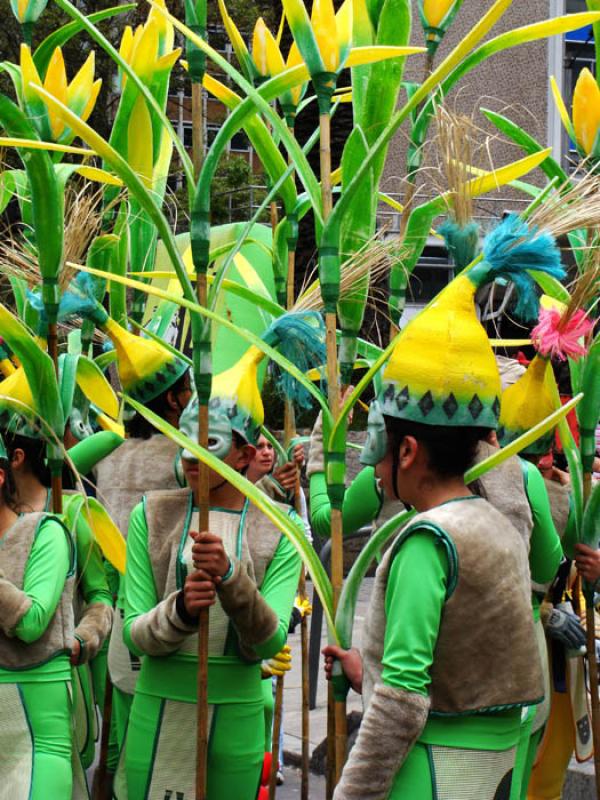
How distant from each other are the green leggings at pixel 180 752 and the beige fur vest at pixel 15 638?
285mm

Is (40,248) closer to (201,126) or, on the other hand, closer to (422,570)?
(201,126)

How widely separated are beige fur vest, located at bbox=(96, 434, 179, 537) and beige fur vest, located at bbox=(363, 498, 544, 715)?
6.12 ft

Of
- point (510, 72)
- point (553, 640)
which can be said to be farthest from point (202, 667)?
point (510, 72)

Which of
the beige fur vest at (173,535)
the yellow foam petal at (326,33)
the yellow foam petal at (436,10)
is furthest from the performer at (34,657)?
the yellow foam petal at (436,10)

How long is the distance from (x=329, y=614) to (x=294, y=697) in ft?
15.4

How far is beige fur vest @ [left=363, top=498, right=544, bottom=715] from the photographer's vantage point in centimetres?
233

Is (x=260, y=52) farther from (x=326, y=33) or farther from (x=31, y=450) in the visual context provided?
(x=31, y=450)

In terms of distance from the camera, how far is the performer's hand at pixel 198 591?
2.95m

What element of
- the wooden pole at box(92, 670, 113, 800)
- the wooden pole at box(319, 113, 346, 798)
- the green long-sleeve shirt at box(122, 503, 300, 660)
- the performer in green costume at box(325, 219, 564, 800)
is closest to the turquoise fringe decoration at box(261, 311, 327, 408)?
the wooden pole at box(319, 113, 346, 798)

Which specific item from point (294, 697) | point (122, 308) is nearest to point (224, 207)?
point (294, 697)

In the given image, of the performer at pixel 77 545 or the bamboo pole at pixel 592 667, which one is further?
the performer at pixel 77 545

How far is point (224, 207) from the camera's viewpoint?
59.3 ft

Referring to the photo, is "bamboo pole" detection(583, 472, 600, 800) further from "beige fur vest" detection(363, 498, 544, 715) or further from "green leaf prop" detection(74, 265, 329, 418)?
"beige fur vest" detection(363, 498, 544, 715)

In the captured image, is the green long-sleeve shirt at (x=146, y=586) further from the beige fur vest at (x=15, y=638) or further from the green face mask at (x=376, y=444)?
the green face mask at (x=376, y=444)
